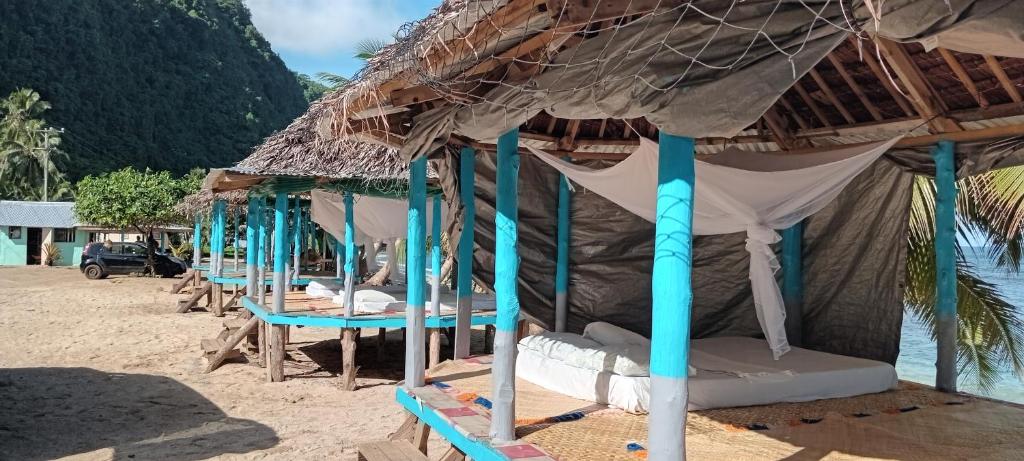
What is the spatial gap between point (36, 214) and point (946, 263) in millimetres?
30989

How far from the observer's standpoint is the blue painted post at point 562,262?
5902 millimetres

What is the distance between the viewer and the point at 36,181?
118ft

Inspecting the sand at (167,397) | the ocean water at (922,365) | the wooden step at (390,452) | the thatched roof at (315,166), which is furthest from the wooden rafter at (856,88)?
the ocean water at (922,365)

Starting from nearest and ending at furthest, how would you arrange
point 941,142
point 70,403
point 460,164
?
point 941,142
point 460,164
point 70,403

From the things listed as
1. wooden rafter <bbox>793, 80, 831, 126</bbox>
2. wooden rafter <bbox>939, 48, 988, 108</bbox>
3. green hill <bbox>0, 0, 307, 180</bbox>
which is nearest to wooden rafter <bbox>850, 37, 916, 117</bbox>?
wooden rafter <bbox>939, 48, 988, 108</bbox>

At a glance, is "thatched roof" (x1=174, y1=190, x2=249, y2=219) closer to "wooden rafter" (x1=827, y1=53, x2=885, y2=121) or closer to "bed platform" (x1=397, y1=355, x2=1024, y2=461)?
"bed platform" (x1=397, y1=355, x2=1024, y2=461)

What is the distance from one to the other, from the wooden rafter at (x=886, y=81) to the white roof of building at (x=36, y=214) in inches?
1142

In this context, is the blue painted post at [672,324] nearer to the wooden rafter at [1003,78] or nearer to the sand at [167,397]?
the wooden rafter at [1003,78]

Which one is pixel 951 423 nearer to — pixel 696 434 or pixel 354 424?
pixel 696 434

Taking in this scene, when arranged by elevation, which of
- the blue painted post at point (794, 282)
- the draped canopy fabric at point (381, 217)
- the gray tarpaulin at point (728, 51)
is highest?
the gray tarpaulin at point (728, 51)

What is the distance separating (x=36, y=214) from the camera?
27297 millimetres

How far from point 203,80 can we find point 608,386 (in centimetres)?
4772

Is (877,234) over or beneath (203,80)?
beneath

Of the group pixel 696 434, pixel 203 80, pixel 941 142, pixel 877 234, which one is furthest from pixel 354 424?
pixel 203 80
